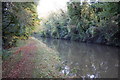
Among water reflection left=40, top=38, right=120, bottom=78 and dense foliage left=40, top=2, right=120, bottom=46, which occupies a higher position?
dense foliage left=40, top=2, right=120, bottom=46

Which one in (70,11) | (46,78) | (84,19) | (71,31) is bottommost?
(46,78)

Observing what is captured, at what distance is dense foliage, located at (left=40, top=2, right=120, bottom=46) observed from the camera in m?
17.6

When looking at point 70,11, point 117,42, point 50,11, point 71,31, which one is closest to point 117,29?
point 117,42

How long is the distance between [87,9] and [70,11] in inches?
154

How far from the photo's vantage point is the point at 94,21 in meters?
26.4

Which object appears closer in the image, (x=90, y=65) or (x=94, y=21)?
(x=90, y=65)

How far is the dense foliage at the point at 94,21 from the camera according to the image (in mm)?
17559

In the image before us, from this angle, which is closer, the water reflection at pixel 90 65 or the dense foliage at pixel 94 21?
the water reflection at pixel 90 65

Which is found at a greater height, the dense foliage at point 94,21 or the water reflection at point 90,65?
the dense foliage at point 94,21

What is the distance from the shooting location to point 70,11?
29328 millimetres

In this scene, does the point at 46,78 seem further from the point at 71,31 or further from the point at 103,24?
the point at 71,31

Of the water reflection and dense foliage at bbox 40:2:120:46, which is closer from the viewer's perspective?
the water reflection

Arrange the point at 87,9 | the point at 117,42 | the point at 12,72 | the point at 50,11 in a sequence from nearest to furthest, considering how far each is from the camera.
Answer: the point at 12,72
the point at 117,42
the point at 87,9
the point at 50,11

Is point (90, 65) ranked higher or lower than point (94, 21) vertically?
lower
